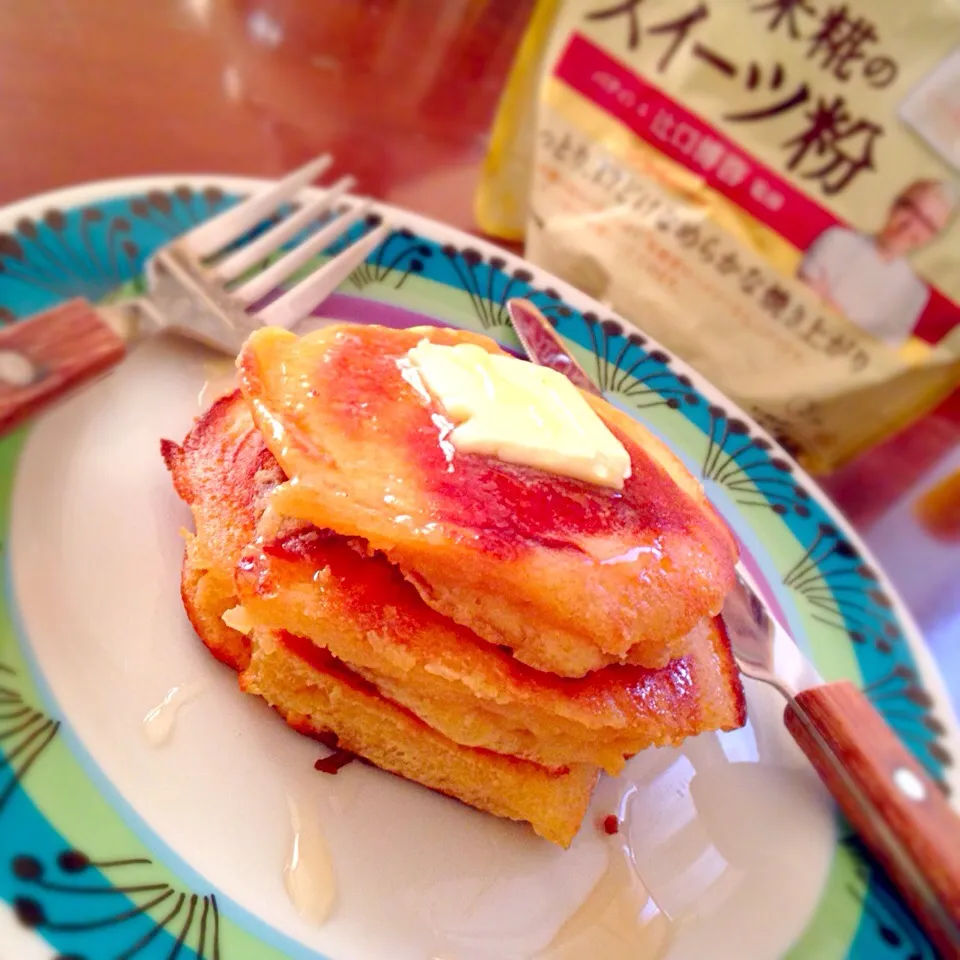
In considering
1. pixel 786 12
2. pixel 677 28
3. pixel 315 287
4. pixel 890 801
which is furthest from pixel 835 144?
pixel 890 801

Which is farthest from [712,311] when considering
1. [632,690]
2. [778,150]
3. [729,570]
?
[632,690]

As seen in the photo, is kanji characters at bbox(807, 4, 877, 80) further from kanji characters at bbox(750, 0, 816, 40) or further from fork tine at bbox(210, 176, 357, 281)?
fork tine at bbox(210, 176, 357, 281)

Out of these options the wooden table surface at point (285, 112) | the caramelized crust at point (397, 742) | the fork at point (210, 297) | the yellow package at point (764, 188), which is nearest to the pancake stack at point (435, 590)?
the caramelized crust at point (397, 742)

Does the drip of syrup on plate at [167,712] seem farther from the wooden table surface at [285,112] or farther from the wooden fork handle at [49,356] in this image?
the wooden table surface at [285,112]

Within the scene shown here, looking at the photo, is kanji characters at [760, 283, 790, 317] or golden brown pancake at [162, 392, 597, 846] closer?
golden brown pancake at [162, 392, 597, 846]

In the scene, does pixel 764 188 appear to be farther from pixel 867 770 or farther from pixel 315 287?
pixel 867 770

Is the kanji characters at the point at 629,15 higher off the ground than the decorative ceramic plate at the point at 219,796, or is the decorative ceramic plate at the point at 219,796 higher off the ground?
the kanji characters at the point at 629,15

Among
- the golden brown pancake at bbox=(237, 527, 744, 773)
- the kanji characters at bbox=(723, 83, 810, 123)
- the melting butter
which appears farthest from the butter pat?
the kanji characters at bbox=(723, 83, 810, 123)
